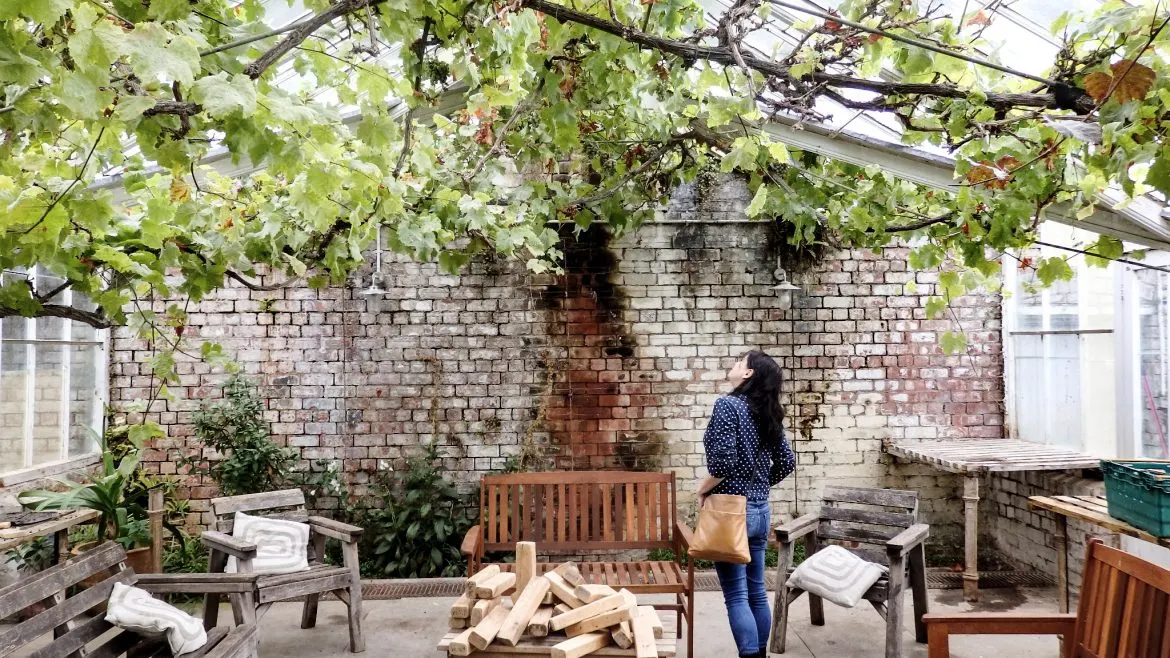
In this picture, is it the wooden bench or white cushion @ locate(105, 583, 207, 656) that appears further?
the wooden bench

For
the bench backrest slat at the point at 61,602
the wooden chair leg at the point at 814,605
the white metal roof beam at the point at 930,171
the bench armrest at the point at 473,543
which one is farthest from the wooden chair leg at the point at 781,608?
the bench backrest slat at the point at 61,602

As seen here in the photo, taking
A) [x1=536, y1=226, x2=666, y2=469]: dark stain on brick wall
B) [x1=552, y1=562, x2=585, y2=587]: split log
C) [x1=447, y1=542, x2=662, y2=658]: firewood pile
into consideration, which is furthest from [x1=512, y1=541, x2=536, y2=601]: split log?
[x1=536, y1=226, x2=666, y2=469]: dark stain on brick wall

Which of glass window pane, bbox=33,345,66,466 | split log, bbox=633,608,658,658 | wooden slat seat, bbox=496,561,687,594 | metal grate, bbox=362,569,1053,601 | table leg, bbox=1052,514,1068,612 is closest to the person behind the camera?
split log, bbox=633,608,658,658

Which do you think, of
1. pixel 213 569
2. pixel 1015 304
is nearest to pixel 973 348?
pixel 1015 304

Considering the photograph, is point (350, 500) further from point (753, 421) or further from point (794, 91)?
point (794, 91)

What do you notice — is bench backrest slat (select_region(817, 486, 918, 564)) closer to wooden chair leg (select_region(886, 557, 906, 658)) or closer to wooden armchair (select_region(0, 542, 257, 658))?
wooden chair leg (select_region(886, 557, 906, 658))

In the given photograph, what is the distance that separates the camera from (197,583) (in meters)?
3.23

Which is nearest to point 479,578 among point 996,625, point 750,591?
point 750,591

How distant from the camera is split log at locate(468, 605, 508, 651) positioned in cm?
280

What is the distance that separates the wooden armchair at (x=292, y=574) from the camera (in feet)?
12.2

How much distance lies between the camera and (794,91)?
9.89 ft

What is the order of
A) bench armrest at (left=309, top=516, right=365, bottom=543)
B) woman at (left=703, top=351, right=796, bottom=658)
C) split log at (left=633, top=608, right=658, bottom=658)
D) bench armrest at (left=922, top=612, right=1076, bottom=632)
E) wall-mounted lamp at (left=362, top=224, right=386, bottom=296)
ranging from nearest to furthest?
bench armrest at (left=922, top=612, right=1076, bottom=632), split log at (left=633, top=608, right=658, bottom=658), woman at (left=703, top=351, right=796, bottom=658), bench armrest at (left=309, top=516, right=365, bottom=543), wall-mounted lamp at (left=362, top=224, right=386, bottom=296)

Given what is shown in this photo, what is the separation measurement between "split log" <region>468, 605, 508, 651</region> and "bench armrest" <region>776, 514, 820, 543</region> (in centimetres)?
161

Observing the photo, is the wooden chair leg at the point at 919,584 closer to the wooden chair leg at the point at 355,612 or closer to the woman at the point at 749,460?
the woman at the point at 749,460
